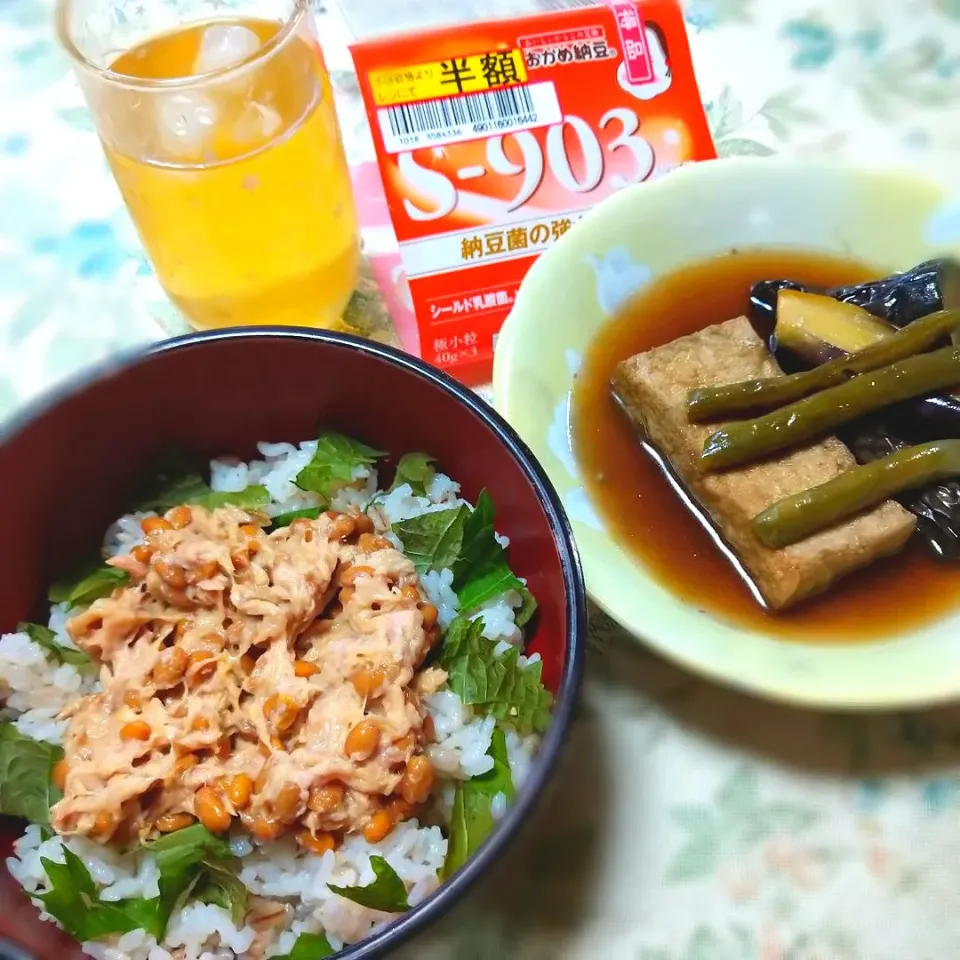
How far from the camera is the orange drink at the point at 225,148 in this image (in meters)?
1.53

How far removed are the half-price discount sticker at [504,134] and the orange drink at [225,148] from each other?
157 mm

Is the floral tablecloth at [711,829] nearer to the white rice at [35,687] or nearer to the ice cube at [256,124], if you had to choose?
the ice cube at [256,124]

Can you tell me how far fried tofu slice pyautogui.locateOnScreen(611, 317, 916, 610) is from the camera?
1584 mm

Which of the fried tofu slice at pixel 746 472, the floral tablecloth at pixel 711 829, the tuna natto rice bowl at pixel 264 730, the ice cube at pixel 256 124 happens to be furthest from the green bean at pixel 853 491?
the ice cube at pixel 256 124

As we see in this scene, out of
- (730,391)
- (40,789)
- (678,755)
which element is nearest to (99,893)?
(40,789)

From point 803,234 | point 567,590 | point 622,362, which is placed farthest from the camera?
point 803,234

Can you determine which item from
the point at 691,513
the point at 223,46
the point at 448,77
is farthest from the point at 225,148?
the point at 691,513

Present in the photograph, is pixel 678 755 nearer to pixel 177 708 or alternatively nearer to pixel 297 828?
pixel 297 828

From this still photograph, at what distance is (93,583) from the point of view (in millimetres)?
1422

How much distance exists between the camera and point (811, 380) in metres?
1.71

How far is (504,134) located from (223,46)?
0.56 m

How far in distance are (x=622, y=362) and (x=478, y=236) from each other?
0.39 metres

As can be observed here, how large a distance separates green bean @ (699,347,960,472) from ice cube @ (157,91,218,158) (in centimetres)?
104

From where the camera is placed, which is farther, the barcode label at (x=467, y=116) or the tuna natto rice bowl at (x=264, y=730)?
the barcode label at (x=467, y=116)
